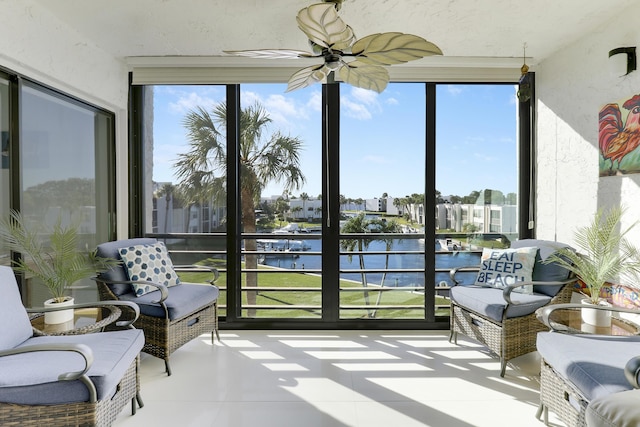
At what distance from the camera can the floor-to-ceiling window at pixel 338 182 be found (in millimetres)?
3385

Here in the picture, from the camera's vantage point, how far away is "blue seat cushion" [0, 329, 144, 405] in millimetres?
1469

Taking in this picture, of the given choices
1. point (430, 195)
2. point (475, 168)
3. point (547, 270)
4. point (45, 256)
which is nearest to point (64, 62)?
point (45, 256)

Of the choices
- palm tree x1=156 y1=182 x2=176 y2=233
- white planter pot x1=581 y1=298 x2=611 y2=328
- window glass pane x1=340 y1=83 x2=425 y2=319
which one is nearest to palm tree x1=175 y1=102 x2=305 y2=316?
palm tree x1=156 y1=182 x2=176 y2=233

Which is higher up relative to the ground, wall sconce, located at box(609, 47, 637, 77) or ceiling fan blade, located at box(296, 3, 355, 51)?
wall sconce, located at box(609, 47, 637, 77)

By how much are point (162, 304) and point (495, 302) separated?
2.37m

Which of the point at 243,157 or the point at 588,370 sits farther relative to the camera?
the point at 243,157

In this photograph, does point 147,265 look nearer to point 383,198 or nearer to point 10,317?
point 10,317

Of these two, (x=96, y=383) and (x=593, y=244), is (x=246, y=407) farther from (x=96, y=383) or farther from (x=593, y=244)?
(x=593, y=244)

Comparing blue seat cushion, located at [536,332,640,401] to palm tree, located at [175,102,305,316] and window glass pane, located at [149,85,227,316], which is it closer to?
palm tree, located at [175,102,305,316]

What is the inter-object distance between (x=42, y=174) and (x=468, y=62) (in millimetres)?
3565

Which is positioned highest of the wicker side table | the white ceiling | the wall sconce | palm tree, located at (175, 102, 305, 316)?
the white ceiling

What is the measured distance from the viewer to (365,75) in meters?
2.11

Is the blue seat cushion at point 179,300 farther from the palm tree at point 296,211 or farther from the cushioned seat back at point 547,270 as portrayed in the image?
the cushioned seat back at point 547,270

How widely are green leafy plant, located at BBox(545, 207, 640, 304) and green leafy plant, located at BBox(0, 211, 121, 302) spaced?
3.33 m
